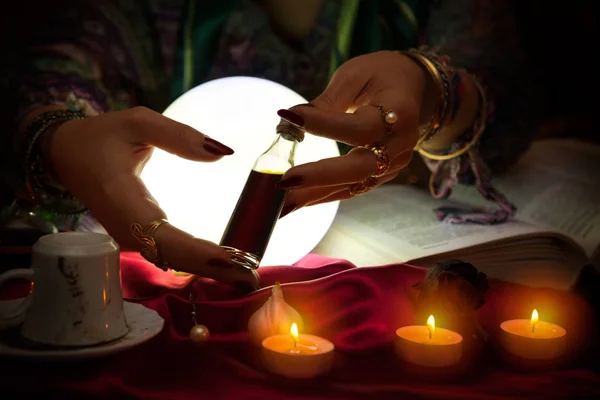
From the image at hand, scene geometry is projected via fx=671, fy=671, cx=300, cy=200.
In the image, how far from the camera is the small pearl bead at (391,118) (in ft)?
2.81

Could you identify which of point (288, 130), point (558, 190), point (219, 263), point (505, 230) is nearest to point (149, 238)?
point (219, 263)

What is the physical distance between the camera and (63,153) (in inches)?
34.4

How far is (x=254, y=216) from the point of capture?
758 mm

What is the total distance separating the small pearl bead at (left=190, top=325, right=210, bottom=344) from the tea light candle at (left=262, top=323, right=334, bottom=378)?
3.2 inches

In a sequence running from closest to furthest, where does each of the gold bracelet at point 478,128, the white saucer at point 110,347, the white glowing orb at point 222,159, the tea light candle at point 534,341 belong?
1. the white saucer at point 110,347
2. the tea light candle at point 534,341
3. the white glowing orb at point 222,159
4. the gold bracelet at point 478,128

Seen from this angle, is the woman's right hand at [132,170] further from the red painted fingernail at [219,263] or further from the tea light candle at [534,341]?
the tea light candle at [534,341]

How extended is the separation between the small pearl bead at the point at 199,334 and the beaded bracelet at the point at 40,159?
387 mm

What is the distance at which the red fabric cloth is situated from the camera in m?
0.63

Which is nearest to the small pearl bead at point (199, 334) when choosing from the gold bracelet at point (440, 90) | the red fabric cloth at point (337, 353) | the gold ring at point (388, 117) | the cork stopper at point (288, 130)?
the red fabric cloth at point (337, 353)

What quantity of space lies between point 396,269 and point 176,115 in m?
0.35

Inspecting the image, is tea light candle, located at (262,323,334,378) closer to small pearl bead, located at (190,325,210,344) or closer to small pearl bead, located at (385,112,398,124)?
small pearl bead, located at (190,325,210,344)

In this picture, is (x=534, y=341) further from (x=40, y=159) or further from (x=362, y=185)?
(x=40, y=159)

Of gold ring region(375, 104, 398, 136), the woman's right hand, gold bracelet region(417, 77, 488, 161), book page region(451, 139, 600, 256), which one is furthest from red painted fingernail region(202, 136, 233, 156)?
book page region(451, 139, 600, 256)

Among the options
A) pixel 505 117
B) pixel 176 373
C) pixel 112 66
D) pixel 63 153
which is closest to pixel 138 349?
pixel 176 373
